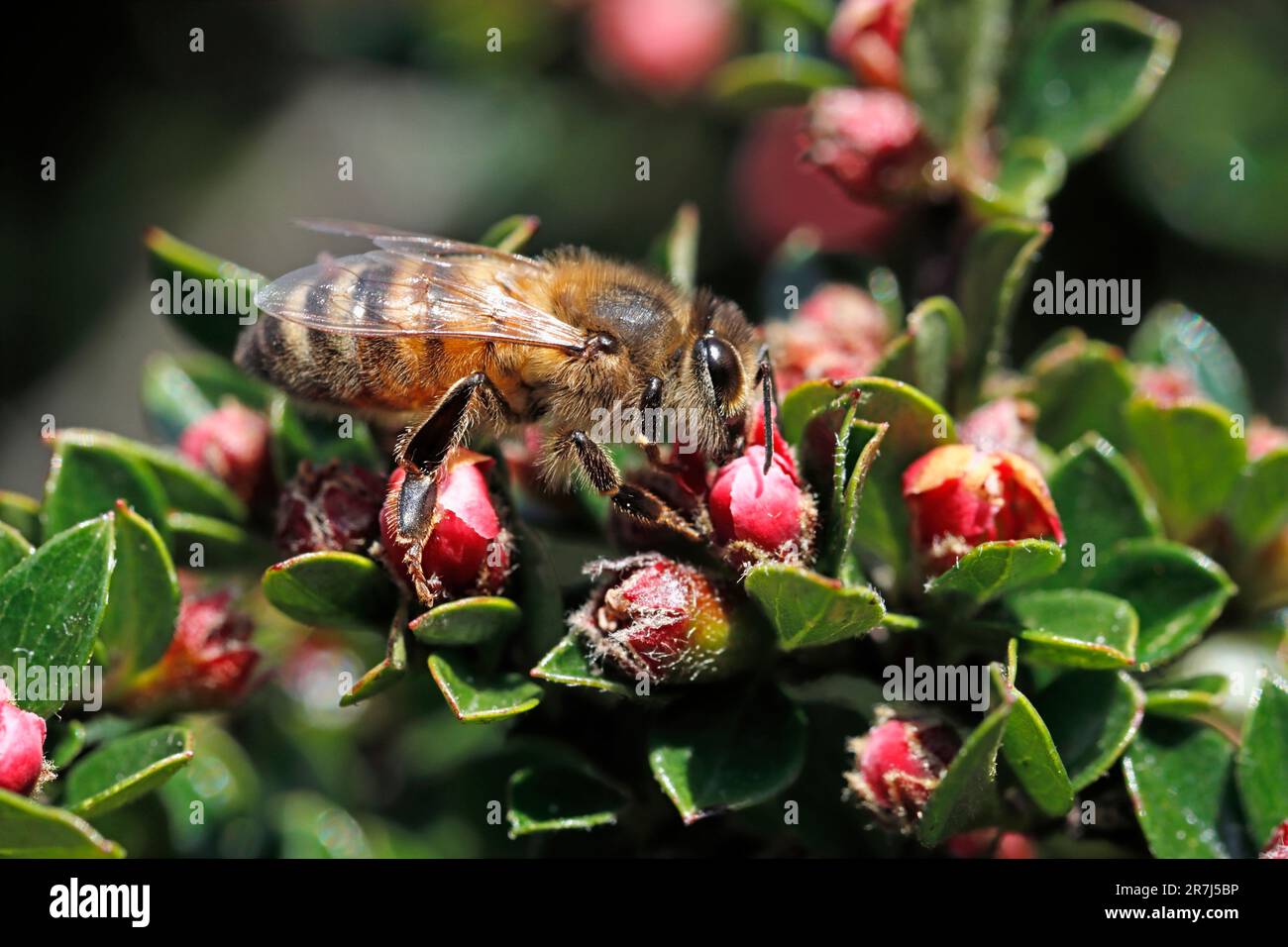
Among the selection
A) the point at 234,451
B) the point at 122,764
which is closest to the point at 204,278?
the point at 234,451

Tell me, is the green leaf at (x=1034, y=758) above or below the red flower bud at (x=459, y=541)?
below

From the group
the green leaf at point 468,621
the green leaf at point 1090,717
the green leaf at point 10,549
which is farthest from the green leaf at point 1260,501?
the green leaf at point 10,549

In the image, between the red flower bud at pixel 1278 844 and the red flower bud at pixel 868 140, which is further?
the red flower bud at pixel 868 140

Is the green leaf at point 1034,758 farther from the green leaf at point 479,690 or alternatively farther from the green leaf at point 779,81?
the green leaf at point 779,81

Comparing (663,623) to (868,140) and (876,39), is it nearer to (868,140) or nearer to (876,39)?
(868,140)

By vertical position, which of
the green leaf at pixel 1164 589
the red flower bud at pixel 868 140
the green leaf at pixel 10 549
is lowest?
the green leaf at pixel 1164 589

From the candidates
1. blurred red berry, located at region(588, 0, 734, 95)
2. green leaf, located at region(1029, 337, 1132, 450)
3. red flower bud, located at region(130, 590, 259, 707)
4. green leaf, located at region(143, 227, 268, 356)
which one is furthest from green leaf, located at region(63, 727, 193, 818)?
blurred red berry, located at region(588, 0, 734, 95)

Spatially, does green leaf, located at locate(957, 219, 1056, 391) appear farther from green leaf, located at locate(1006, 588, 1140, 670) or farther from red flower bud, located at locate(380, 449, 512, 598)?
red flower bud, located at locate(380, 449, 512, 598)
